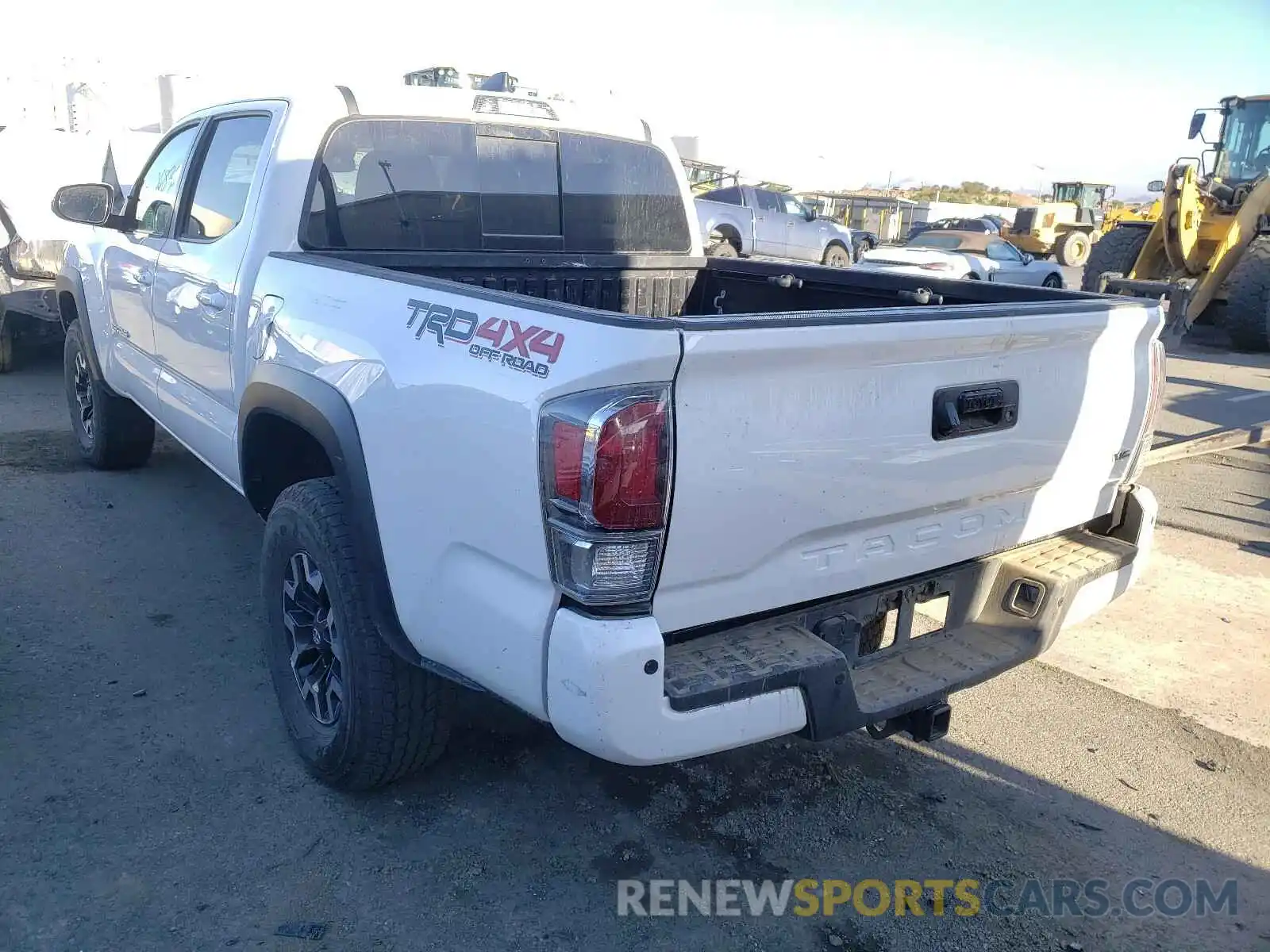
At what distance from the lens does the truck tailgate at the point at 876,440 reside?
2.12 metres

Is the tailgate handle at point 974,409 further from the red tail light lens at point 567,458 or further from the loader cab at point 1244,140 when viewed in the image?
the loader cab at point 1244,140

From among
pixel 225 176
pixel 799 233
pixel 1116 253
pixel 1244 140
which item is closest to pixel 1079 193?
pixel 799 233

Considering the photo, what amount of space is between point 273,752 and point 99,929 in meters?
0.82

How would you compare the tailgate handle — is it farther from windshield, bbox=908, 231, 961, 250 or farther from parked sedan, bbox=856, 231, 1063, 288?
windshield, bbox=908, 231, 961, 250

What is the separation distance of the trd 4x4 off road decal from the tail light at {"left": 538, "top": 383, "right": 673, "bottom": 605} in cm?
13

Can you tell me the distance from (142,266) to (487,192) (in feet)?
5.72

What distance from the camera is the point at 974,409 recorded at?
2.51 meters

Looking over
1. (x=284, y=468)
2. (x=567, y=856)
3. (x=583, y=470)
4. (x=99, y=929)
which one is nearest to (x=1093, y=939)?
(x=567, y=856)

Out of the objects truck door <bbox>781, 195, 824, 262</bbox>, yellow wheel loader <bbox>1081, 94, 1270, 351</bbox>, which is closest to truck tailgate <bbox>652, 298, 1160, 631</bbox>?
yellow wheel loader <bbox>1081, 94, 1270, 351</bbox>

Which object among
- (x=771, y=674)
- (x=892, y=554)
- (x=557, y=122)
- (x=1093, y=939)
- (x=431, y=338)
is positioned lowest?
(x=1093, y=939)

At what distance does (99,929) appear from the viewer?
241 cm

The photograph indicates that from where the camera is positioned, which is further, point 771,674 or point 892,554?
point 892,554

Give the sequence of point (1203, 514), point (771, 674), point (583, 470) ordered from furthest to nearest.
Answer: point (1203, 514)
point (771, 674)
point (583, 470)

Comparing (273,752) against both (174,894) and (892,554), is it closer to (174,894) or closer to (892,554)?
(174,894)
